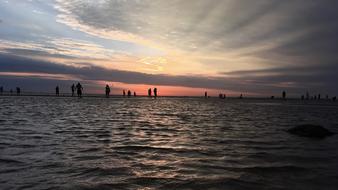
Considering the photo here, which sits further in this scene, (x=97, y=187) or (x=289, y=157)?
(x=289, y=157)

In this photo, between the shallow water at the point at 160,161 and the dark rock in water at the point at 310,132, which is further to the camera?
the dark rock in water at the point at 310,132

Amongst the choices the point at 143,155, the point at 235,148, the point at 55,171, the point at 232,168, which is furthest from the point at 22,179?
the point at 235,148

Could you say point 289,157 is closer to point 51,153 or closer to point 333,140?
point 333,140

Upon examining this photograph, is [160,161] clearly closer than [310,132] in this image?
Yes

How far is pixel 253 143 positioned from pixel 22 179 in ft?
28.6

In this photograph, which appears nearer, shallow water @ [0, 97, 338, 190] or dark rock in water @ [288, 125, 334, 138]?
shallow water @ [0, 97, 338, 190]

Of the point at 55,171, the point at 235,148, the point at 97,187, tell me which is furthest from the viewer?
the point at 235,148

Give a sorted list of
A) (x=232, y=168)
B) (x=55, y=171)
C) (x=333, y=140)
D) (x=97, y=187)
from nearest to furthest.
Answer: (x=97, y=187) < (x=55, y=171) < (x=232, y=168) < (x=333, y=140)

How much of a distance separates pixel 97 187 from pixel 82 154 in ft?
11.3

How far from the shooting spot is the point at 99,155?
9.89m

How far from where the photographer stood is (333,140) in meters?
14.9

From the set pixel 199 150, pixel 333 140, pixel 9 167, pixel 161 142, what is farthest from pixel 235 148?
pixel 9 167

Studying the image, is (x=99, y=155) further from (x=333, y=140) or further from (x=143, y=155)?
(x=333, y=140)

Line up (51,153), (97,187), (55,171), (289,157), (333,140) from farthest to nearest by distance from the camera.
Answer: (333,140) < (289,157) < (51,153) < (55,171) < (97,187)
